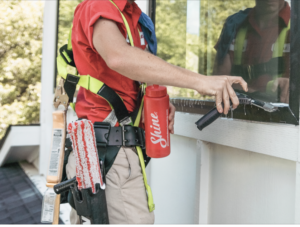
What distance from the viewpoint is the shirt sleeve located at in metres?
1.03

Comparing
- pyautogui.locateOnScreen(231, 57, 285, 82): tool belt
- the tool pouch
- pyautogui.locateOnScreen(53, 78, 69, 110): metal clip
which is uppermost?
pyautogui.locateOnScreen(231, 57, 285, 82): tool belt

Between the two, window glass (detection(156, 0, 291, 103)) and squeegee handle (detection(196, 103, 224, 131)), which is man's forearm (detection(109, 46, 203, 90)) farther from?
window glass (detection(156, 0, 291, 103))

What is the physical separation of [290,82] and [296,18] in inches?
10.5

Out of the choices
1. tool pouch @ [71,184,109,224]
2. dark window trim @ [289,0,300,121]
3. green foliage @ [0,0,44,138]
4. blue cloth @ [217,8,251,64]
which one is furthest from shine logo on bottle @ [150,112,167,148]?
green foliage @ [0,0,44,138]

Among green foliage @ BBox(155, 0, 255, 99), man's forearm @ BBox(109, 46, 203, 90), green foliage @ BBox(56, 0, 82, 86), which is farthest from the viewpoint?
green foliage @ BBox(56, 0, 82, 86)

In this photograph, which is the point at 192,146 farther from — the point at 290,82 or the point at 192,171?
the point at 290,82

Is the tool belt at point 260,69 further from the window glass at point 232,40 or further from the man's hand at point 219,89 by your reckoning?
the man's hand at point 219,89

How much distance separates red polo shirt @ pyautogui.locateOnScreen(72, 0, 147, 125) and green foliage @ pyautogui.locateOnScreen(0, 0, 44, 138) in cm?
577

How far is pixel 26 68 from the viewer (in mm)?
6750

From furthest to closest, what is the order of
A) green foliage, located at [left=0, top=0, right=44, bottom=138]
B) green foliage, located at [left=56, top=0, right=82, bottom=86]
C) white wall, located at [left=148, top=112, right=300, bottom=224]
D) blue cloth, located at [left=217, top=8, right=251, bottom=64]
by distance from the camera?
green foliage, located at [left=0, top=0, right=44, bottom=138] < green foliage, located at [left=56, top=0, right=82, bottom=86] < blue cloth, located at [left=217, top=8, right=251, bottom=64] < white wall, located at [left=148, top=112, right=300, bottom=224]

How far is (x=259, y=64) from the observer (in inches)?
56.6

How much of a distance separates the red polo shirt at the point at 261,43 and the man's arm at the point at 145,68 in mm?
411

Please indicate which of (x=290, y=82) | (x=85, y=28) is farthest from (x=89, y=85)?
(x=290, y=82)

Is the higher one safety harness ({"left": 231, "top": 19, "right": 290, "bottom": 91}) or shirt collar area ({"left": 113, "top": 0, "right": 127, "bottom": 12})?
shirt collar area ({"left": 113, "top": 0, "right": 127, "bottom": 12})
